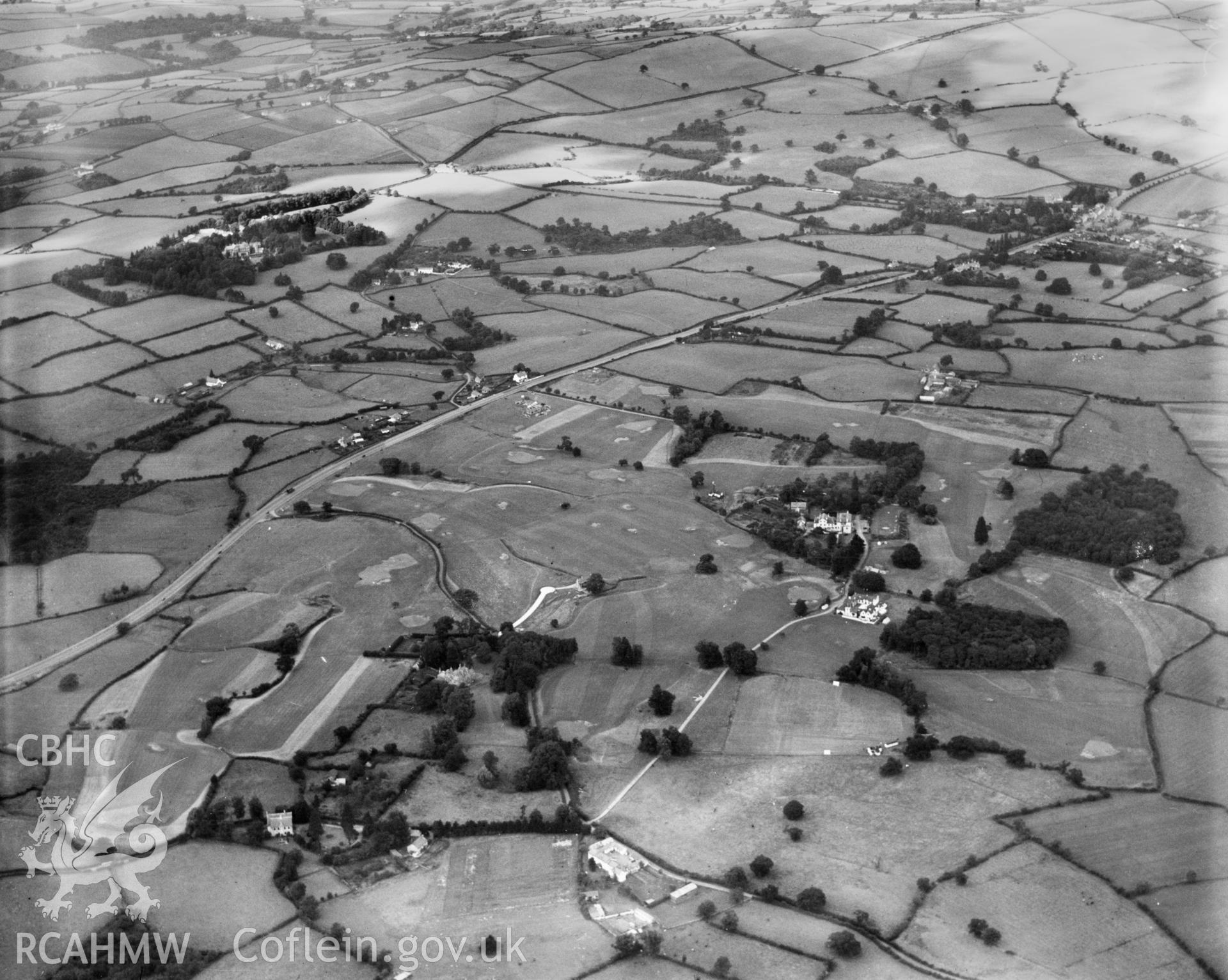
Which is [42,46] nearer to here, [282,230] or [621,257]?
[282,230]

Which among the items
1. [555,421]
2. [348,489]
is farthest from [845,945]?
[555,421]

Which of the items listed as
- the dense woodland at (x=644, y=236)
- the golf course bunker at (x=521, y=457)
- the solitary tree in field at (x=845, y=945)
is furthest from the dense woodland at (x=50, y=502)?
the dense woodland at (x=644, y=236)

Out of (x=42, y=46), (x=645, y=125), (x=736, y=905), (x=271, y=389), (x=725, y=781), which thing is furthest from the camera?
(x=42, y=46)

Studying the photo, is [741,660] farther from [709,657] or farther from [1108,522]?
[1108,522]

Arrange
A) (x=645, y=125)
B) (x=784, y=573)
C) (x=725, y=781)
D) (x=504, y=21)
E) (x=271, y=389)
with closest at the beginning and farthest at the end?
(x=725, y=781) < (x=784, y=573) < (x=271, y=389) < (x=645, y=125) < (x=504, y=21)

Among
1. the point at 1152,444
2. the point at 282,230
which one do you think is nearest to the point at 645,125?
the point at 282,230

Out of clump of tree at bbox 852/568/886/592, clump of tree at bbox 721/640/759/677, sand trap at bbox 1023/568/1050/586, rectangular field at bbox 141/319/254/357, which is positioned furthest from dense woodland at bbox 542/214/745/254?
clump of tree at bbox 721/640/759/677
